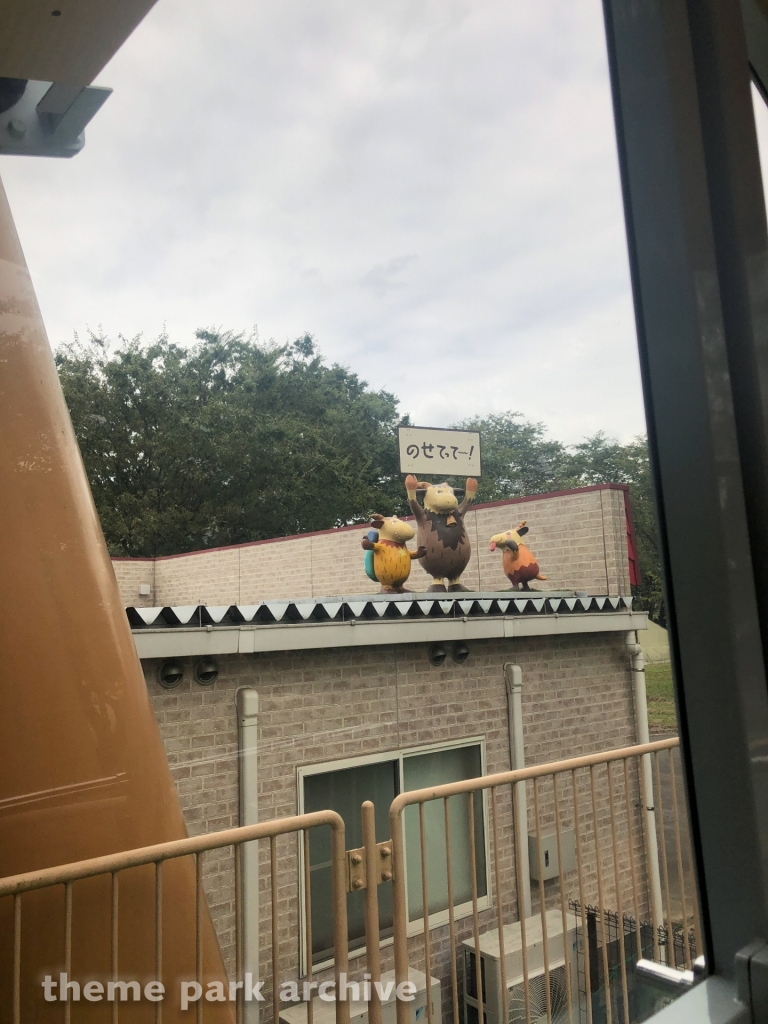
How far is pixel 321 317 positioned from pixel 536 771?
106 cm

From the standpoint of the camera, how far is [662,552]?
927mm

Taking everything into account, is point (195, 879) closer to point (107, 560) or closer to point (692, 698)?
point (107, 560)

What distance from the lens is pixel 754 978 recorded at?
811mm

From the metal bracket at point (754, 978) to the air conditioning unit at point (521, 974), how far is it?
65 centimetres

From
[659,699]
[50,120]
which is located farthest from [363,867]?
[50,120]

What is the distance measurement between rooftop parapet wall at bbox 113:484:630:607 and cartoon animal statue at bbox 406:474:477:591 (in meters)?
0.02

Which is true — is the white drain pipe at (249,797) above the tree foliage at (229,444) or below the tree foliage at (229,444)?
below

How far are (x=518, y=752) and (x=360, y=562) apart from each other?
1.96ft

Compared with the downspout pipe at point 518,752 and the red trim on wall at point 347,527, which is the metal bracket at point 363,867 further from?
the red trim on wall at point 347,527

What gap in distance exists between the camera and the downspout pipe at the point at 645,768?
140 centimetres

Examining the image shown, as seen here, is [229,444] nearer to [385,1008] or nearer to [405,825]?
[405,825]

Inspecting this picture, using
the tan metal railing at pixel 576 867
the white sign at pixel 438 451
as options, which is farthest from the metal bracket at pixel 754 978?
the white sign at pixel 438 451

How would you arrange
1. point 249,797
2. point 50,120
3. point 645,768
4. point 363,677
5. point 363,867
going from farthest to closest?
point 645,768, point 363,867, point 363,677, point 249,797, point 50,120

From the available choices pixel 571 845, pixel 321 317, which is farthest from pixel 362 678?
pixel 571 845
